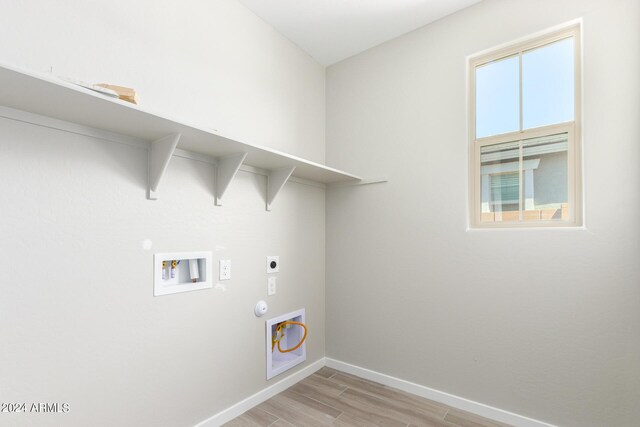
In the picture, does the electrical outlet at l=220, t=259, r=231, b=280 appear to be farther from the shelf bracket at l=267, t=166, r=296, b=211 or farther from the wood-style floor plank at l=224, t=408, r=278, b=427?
the wood-style floor plank at l=224, t=408, r=278, b=427

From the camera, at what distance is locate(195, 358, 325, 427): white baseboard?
79.6 inches

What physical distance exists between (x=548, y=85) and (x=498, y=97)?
11.8 inches

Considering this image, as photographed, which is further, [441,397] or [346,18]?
[346,18]

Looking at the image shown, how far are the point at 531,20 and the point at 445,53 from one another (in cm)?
57

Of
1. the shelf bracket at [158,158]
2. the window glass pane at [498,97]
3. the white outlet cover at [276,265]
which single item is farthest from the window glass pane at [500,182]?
the shelf bracket at [158,158]

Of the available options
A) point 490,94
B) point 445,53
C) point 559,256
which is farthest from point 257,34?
point 559,256

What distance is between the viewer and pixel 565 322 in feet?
6.34

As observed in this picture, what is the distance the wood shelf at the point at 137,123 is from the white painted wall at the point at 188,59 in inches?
6.8

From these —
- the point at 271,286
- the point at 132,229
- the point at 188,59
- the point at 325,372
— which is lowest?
the point at 325,372

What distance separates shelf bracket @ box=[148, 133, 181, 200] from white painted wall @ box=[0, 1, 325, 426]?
0.05 metres

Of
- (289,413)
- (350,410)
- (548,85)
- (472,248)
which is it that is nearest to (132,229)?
(289,413)

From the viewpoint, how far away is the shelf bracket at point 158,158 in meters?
1.66

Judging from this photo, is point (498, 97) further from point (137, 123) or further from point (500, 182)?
point (137, 123)

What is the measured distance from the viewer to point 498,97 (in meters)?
2.29
